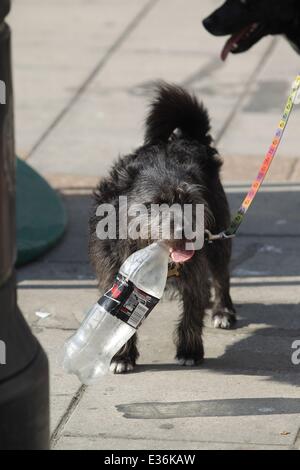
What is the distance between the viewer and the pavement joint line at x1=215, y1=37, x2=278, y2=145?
361 inches

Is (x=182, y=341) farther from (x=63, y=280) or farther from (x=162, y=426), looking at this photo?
(x=63, y=280)

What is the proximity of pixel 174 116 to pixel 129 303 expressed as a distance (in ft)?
4.56

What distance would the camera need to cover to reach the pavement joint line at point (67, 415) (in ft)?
15.8

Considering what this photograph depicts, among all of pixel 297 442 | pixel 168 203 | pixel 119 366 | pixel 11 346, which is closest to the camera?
pixel 11 346

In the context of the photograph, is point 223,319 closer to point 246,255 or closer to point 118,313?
point 246,255

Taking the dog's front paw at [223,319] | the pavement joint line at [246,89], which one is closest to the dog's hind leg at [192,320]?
the dog's front paw at [223,319]

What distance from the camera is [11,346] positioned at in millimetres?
3814

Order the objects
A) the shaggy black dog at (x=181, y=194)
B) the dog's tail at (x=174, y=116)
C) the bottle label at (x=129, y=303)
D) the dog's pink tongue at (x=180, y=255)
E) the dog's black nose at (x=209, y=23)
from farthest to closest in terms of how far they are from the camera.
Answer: the dog's black nose at (x=209, y=23) < the dog's tail at (x=174, y=116) < the shaggy black dog at (x=181, y=194) < the dog's pink tongue at (x=180, y=255) < the bottle label at (x=129, y=303)

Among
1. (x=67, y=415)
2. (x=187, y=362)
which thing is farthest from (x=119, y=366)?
(x=67, y=415)

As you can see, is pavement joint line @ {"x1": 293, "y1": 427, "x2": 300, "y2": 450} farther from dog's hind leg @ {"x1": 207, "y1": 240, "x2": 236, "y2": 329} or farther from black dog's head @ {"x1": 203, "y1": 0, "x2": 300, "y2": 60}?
black dog's head @ {"x1": 203, "y1": 0, "x2": 300, "y2": 60}

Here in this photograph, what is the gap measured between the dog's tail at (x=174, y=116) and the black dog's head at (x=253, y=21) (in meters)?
1.35

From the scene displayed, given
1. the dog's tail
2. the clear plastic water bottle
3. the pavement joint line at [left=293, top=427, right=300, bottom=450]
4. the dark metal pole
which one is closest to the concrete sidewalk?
the pavement joint line at [left=293, top=427, right=300, bottom=450]

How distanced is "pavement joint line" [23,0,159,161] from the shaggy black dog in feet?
9.93

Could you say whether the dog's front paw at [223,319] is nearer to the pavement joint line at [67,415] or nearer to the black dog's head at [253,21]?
the pavement joint line at [67,415]
